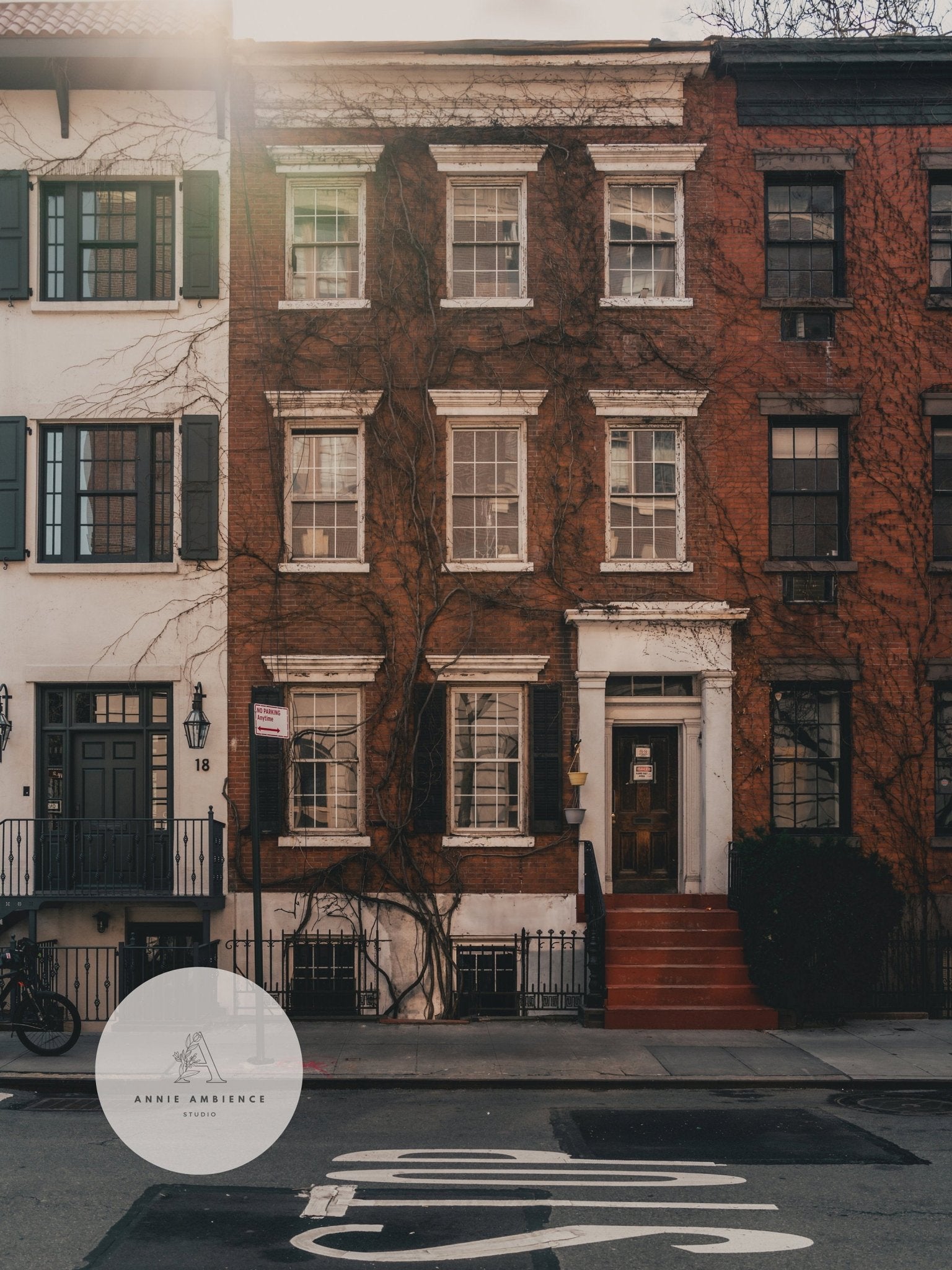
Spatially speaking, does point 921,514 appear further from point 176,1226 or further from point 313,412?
point 176,1226

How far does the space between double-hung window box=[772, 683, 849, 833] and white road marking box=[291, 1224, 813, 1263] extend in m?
9.42

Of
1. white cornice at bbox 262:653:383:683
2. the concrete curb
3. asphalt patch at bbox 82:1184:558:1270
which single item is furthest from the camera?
white cornice at bbox 262:653:383:683

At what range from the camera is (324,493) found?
16453 mm

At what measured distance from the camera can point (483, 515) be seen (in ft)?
54.1

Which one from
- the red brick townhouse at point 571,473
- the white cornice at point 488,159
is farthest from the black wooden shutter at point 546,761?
the white cornice at point 488,159

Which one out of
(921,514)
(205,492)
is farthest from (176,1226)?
(921,514)

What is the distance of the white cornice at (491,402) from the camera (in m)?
16.2

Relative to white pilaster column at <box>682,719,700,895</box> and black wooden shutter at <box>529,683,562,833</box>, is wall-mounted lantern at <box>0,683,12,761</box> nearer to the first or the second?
black wooden shutter at <box>529,683,562,833</box>

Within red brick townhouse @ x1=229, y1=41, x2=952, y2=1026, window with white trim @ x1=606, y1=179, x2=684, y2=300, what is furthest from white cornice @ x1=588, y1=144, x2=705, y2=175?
window with white trim @ x1=606, y1=179, x2=684, y2=300

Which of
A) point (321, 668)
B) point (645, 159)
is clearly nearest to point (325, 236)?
point (645, 159)

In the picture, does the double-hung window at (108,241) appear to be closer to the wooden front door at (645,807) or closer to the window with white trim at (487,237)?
the window with white trim at (487,237)

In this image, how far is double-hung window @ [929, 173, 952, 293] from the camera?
16750 millimetres

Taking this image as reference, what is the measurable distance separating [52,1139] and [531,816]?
25.2 ft

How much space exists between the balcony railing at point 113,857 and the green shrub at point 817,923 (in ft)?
21.8
